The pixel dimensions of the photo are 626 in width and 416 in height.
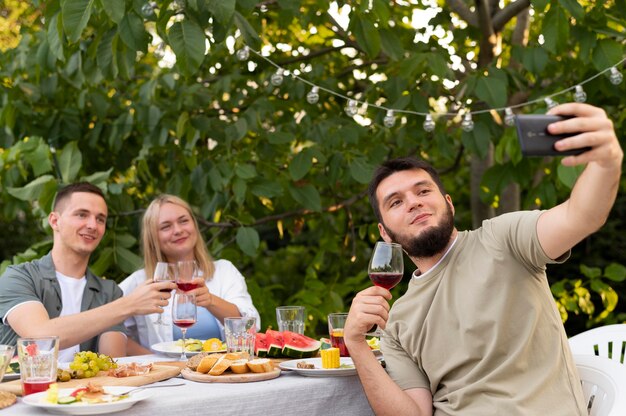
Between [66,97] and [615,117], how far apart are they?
3.45m

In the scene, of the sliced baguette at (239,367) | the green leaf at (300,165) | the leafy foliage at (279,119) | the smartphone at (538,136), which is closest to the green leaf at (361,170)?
the leafy foliage at (279,119)

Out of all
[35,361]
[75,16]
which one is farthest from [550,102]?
[35,361]

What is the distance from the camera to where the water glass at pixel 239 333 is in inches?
99.0

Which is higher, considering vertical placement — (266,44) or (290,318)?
→ (266,44)

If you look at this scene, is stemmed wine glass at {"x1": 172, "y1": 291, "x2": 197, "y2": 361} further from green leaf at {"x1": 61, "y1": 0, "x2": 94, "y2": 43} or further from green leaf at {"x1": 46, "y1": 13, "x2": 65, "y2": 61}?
green leaf at {"x1": 46, "y1": 13, "x2": 65, "y2": 61}

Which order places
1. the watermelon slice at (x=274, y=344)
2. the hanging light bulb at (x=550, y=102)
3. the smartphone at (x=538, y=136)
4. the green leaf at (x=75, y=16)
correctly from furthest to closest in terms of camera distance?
the hanging light bulb at (x=550, y=102) → the green leaf at (x=75, y=16) → the watermelon slice at (x=274, y=344) → the smartphone at (x=538, y=136)

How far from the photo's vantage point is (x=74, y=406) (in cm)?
183

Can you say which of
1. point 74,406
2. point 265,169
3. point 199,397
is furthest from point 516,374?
point 265,169

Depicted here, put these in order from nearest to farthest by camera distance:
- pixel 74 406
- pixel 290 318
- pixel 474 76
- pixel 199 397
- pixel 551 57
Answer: pixel 74 406, pixel 199 397, pixel 290 318, pixel 474 76, pixel 551 57

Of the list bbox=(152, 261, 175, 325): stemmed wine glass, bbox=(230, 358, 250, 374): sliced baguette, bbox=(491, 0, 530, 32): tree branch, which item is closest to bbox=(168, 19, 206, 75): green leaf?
bbox=(152, 261, 175, 325): stemmed wine glass

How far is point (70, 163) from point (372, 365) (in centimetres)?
272

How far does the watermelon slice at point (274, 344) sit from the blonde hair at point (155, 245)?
1.23 m

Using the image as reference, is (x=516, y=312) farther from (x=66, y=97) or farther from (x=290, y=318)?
(x=66, y=97)

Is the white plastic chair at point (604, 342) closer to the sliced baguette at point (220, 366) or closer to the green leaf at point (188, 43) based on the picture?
the sliced baguette at point (220, 366)
